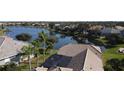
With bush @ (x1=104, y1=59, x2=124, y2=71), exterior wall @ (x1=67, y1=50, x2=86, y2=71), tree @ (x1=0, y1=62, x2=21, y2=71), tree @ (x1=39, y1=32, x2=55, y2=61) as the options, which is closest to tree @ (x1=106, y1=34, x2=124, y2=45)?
bush @ (x1=104, y1=59, x2=124, y2=71)

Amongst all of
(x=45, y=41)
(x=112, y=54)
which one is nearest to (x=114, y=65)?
(x=112, y=54)

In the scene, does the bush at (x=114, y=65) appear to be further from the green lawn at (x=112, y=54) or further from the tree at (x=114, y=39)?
the tree at (x=114, y=39)

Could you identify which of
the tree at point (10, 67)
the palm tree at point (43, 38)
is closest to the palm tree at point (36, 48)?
the palm tree at point (43, 38)

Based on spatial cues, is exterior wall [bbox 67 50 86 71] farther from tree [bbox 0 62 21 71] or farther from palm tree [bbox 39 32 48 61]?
tree [bbox 0 62 21 71]

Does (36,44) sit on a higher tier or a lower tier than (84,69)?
higher
